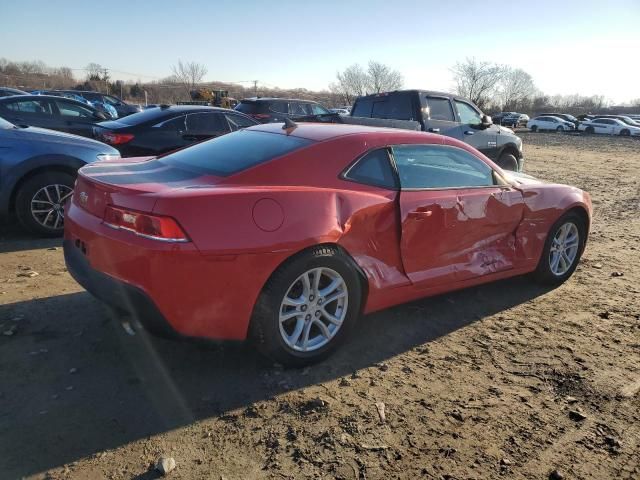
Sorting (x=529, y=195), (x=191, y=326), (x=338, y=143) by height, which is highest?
(x=338, y=143)

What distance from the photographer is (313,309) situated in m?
3.12

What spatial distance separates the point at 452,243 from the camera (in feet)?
12.5

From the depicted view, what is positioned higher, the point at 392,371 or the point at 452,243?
the point at 452,243

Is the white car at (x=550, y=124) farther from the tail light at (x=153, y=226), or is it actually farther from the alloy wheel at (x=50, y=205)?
the tail light at (x=153, y=226)

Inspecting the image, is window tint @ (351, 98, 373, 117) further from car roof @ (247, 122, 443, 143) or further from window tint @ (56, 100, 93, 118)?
car roof @ (247, 122, 443, 143)

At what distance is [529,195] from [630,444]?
2.29 meters

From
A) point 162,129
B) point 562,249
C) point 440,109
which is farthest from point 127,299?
point 440,109

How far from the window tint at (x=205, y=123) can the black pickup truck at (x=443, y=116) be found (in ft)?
7.28

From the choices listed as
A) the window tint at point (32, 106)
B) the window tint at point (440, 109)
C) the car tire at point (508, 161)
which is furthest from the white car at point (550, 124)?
the window tint at point (32, 106)

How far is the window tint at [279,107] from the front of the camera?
502 inches

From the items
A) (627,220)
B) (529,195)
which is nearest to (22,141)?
(529,195)

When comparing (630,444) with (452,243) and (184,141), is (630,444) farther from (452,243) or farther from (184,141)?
(184,141)

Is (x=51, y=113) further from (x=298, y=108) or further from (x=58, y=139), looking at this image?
(x=298, y=108)

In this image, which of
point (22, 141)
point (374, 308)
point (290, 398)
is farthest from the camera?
point (22, 141)
